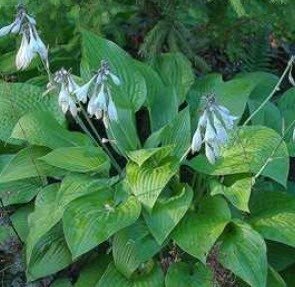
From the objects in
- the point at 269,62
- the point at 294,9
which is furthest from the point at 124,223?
the point at 269,62

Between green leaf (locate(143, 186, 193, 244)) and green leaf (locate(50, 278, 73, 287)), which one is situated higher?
green leaf (locate(143, 186, 193, 244))

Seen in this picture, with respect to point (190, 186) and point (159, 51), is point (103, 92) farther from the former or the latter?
point (159, 51)

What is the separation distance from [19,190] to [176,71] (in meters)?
1.11

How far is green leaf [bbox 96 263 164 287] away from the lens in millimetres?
3334

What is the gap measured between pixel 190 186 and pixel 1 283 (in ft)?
3.38

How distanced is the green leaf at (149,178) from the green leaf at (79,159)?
152 millimetres

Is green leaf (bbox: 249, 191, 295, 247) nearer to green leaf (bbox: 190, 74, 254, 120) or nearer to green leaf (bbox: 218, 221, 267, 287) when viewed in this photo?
green leaf (bbox: 218, 221, 267, 287)

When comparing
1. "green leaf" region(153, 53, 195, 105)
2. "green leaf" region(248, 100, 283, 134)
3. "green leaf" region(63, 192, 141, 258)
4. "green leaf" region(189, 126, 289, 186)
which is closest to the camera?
"green leaf" region(63, 192, 141, 258)

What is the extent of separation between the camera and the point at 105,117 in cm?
299

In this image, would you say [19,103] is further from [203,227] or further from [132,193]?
[203,227]

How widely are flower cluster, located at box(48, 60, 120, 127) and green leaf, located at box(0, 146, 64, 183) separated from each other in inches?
23.4

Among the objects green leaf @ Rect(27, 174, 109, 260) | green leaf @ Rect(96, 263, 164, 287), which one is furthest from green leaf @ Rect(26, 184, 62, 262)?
green leaf @ Rect(96, 263, 164, 287)

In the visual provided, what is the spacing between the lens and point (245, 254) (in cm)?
325

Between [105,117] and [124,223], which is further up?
[105,117]
